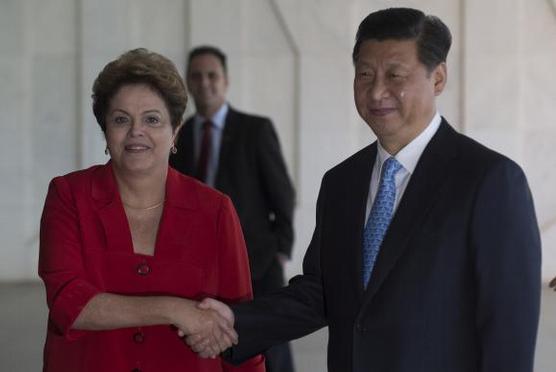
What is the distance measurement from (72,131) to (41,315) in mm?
2149

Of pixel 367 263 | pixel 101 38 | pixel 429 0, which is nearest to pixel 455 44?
pixel 429 0

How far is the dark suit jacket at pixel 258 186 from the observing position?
471 cm

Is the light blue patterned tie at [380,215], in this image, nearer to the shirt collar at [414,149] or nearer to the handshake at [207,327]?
the shirt collar at [414,149]

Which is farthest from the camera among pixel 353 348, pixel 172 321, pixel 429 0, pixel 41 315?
pixel 429 0

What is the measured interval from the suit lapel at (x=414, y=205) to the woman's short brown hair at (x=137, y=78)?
2.56ft

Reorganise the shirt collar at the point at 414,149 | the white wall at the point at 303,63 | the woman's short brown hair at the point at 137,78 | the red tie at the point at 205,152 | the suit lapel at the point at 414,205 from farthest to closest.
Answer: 1. the white wall at the point at 303,63
2. the red tie at the point at 205,152
3. the woman's short brown hair at the point at 137,78
4. the shirt collar at the point at 414,149
5. the suit lapel at the point at 414,205

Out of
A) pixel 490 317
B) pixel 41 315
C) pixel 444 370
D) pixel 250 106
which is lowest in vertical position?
pixel 41 315

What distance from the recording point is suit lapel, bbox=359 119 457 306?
87.3 inches

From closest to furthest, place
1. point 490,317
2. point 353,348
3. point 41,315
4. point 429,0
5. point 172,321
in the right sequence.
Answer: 1. point 490,317
2. point 353,348
3. point 172,321
4. point 41,315
5. point 429,0

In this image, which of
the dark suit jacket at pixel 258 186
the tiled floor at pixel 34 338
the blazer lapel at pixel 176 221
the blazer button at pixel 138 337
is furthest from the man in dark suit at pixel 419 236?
the tiled floor at pixel 34 338

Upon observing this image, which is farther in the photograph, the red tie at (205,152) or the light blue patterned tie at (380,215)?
the red tie at (205,152)

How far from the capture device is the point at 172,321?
2.49 meters

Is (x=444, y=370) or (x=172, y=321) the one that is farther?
(x=172, y=321)

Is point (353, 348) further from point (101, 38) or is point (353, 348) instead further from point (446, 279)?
point (101, 38)
